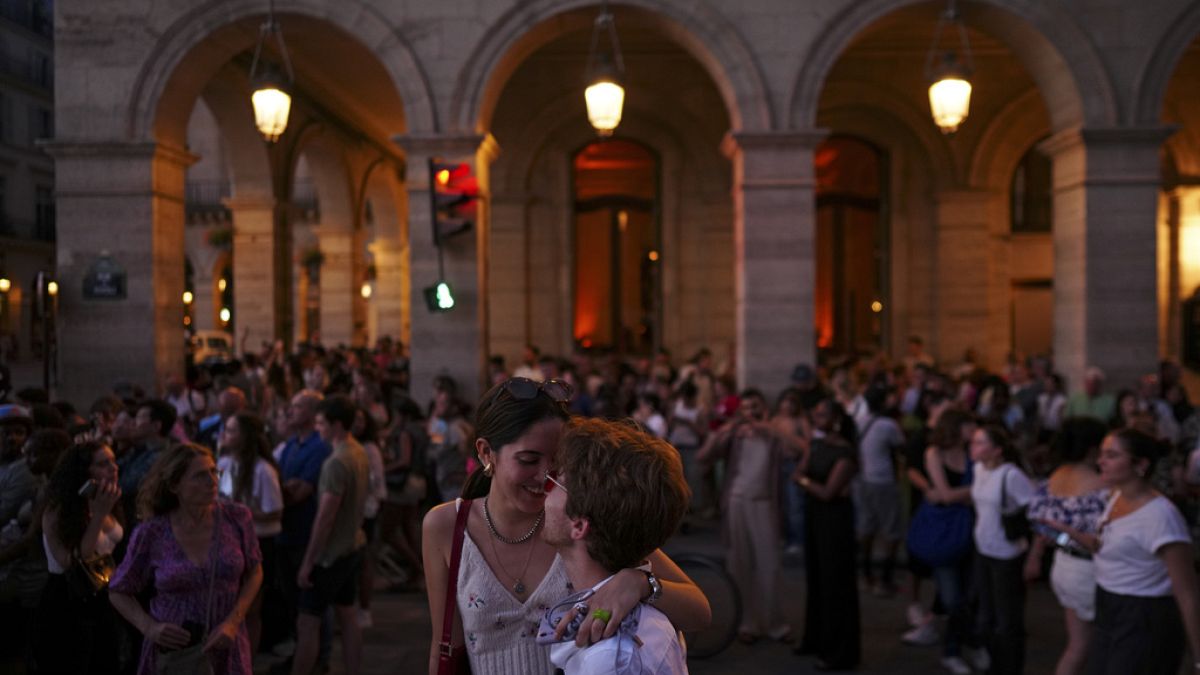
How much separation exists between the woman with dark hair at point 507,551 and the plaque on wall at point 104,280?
10.9 metres

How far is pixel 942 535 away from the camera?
7488mm

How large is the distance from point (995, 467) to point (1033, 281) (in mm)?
14323

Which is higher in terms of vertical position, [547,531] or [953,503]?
[547,531]

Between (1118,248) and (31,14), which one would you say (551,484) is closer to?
(1118,248)

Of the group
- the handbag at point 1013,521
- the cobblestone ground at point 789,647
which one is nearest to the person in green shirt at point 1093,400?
the cobblestone ground at point 789,647

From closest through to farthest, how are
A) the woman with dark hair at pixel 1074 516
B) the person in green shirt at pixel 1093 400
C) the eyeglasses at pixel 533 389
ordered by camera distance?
the eyeglasses at pixel 533 389 < the woman with dark hair at pixel 1074 516 < the person in green shirt at pixel 1093 400

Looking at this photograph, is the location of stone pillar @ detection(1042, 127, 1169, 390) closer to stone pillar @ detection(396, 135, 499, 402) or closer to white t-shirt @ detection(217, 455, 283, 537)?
stone pillar @ detection(396, 135, 499, 402)

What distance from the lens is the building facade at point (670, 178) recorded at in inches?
498

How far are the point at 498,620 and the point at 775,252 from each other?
10.2m

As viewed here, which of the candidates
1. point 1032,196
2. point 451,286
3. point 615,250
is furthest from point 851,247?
point 451,286

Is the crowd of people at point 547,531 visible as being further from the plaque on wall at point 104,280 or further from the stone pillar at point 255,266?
the stone pillar at point 255,266

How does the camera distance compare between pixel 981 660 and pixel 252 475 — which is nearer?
pixel 252 475

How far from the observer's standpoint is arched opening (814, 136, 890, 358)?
64.1ft

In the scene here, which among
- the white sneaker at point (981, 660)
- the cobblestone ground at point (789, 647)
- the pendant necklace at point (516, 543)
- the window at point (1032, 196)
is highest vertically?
the window at point (1032, 196)
